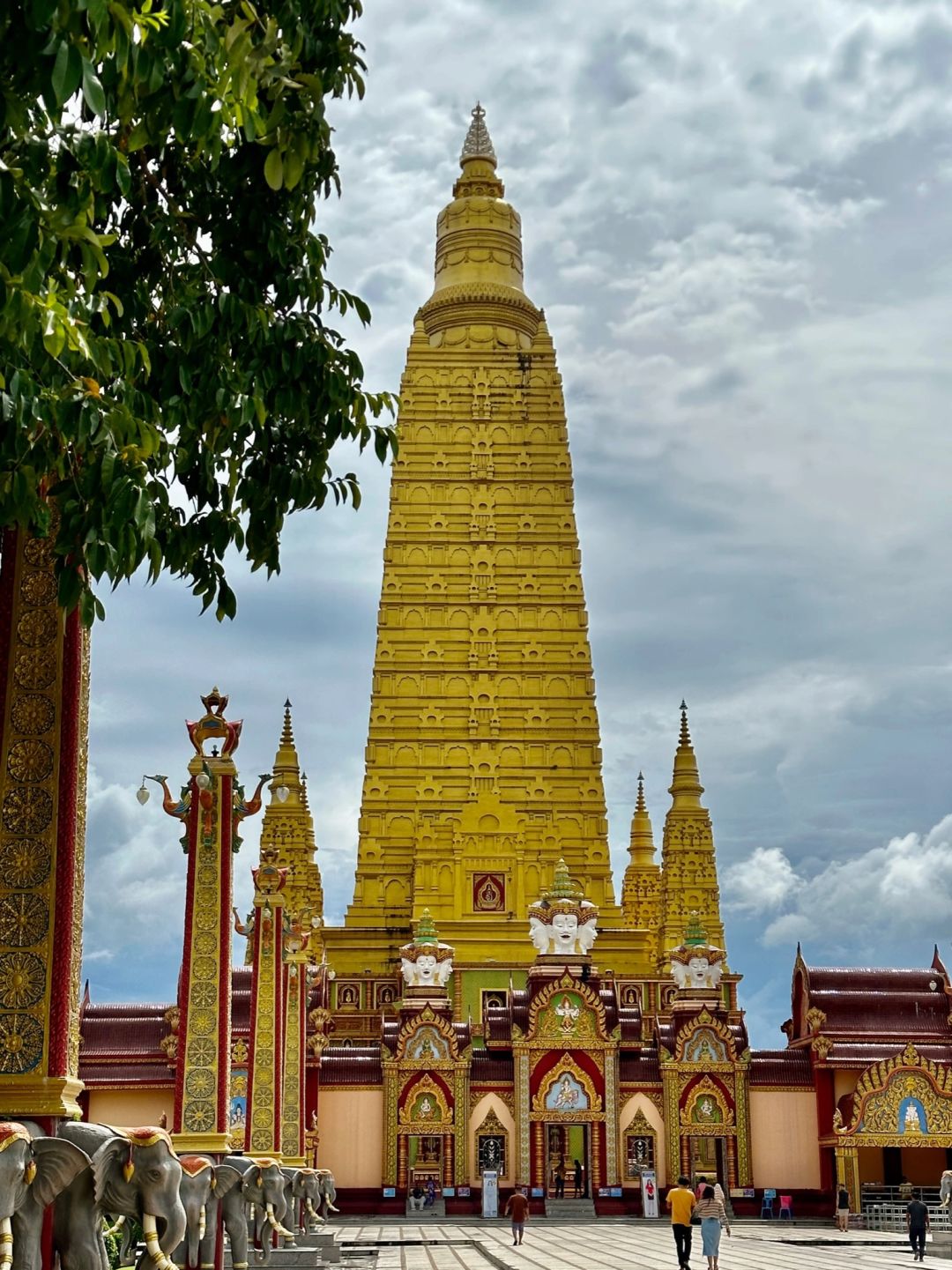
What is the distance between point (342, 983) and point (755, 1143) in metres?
17.5

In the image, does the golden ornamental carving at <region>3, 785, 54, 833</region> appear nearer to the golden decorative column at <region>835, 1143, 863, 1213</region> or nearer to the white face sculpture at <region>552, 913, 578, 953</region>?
the golden decorative column at <region>835, 1143, 863, 1213</region>

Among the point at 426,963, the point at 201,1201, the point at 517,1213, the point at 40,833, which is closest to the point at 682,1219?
the point at 517,1213

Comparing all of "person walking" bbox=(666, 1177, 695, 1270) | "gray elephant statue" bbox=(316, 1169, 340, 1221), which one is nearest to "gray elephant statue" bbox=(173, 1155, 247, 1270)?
"person walking" bbox=(666, 1177, 695, 1270)

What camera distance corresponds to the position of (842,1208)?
143 feet

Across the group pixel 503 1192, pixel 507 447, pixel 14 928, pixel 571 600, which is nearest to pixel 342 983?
pixel 503 1192

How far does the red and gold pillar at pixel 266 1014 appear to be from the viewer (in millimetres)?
29562

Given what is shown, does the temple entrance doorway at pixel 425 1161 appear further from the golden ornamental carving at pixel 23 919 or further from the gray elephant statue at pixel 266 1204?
the golden ornamental carving at pixel 23 919

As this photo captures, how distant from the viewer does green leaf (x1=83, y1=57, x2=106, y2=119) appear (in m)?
6.93

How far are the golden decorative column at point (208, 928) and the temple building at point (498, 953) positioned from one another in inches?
5.3

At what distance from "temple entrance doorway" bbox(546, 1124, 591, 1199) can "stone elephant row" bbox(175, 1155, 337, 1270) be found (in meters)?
21.1

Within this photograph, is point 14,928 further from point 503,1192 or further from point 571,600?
point 571,600

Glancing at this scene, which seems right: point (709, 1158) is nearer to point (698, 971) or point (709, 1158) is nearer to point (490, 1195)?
point (698, 971)

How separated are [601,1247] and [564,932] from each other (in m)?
16.6

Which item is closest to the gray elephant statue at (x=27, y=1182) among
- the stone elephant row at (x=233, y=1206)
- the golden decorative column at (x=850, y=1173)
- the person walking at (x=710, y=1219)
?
the stone elephant row at (x=233, y=1206)
